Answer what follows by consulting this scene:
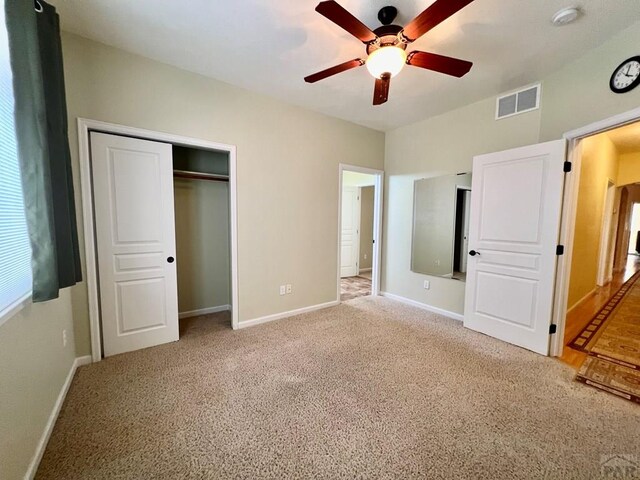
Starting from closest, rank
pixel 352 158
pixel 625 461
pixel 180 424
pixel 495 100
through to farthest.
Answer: pixel 625 461 < pixel 180 424 < pixel 495 100 < pixel 352 158

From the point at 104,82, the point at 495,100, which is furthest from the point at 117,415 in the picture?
the point at 495,100

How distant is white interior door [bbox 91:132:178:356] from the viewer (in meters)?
2.33

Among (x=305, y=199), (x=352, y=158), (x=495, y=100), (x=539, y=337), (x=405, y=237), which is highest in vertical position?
(x=495, y=100)

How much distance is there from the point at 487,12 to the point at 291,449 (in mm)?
3087

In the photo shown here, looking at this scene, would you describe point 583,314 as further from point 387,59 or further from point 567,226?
point 387,59

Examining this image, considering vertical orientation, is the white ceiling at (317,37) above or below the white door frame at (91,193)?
above

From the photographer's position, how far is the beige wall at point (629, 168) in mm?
4859

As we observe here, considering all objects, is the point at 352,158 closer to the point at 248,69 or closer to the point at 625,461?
the point at 248,69

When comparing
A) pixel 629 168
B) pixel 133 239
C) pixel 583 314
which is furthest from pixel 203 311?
pixel 629 168

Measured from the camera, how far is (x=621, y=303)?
407 centimetres

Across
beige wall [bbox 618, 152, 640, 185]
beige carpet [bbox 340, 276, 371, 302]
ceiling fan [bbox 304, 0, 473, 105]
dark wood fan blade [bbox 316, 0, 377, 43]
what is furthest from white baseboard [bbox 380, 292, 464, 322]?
beige wall [bbox 618, 152, 640, 185]

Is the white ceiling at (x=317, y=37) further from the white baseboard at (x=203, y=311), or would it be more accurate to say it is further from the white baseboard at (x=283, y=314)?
the white baseboard at (x=203, y=311)

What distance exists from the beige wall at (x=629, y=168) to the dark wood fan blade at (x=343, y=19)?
6.40 m

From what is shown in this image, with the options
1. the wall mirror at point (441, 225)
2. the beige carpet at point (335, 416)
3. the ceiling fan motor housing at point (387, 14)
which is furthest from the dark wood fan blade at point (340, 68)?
the beige carpet at point (335, 416)
